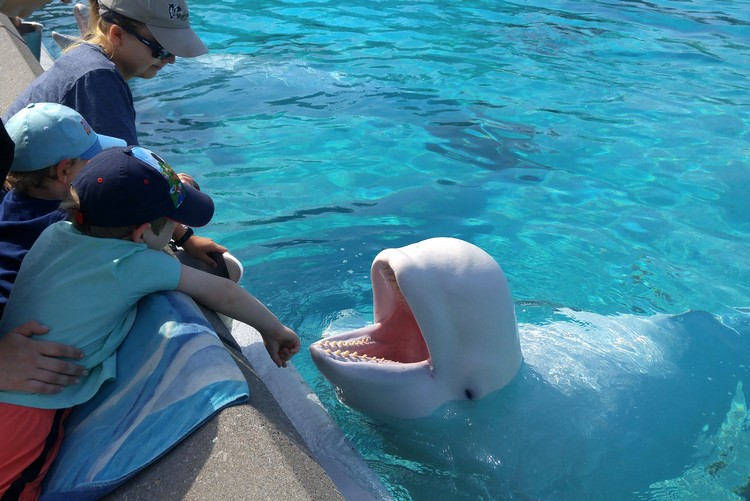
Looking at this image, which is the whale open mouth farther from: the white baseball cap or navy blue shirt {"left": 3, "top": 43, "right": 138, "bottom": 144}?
the white baseball cap

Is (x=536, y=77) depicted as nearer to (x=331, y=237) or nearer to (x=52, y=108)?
(x=331, y=237)

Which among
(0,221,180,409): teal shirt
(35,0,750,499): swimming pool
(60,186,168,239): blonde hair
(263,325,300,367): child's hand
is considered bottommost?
(35,0,750,499): swimming pool

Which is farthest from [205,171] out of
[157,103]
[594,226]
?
[594,226]

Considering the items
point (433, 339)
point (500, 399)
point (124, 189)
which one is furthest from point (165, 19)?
point (500, 399)

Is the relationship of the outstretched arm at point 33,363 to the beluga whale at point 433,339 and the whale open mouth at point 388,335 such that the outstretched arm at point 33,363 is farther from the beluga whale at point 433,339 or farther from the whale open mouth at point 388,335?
the whale open mouth at point 388,335

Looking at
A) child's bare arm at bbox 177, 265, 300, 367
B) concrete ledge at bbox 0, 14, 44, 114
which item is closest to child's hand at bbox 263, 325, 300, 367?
child's bare arm at bbox 177, 265, 300, 367

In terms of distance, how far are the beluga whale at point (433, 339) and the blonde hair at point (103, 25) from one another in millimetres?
1616

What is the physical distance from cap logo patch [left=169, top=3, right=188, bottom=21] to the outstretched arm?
1.81 m

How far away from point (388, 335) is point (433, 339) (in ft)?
1.11

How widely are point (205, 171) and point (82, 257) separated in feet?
15.1

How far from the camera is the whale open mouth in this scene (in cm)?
361

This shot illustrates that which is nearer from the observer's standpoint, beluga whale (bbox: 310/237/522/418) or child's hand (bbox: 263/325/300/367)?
child's hand (bbox: 263/325/300/367)

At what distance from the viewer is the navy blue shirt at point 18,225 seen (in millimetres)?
2836

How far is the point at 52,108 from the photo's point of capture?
3037mm
